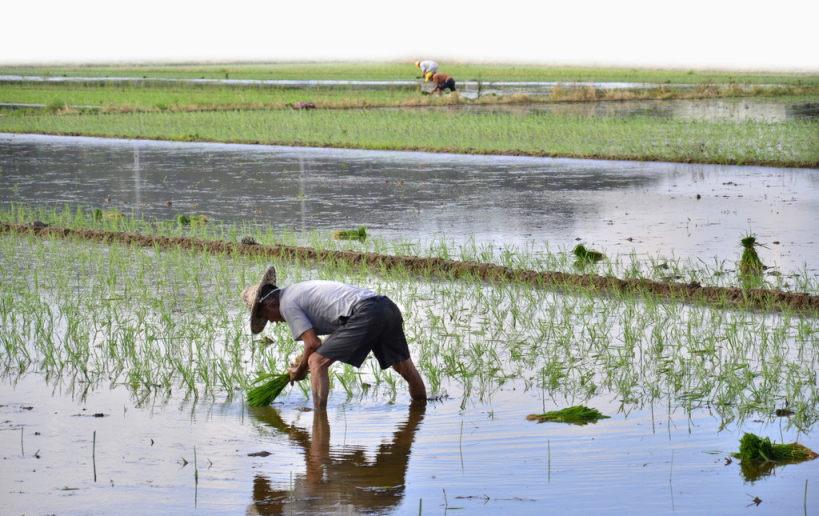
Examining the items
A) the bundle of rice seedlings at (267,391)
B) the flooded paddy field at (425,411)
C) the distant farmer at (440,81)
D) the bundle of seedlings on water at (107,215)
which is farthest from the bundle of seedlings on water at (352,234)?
the distant farmer at (440,81)

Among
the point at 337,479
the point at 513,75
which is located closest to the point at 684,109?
the point at 337,479

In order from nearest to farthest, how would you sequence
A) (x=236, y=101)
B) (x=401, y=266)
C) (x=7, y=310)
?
(x=7, y=310), (x=401, y=266), (x=236, y=101)

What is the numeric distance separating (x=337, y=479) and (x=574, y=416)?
1.33 metres

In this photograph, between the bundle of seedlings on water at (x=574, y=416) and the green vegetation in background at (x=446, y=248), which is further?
the green vegetation in background at (x=446, y=248)

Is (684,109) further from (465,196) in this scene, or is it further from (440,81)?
(465,196)

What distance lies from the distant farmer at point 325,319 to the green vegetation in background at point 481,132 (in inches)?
516

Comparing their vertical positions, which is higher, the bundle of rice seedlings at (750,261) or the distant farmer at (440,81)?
the distant farmer at (440,81)

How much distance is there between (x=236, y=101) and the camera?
38.2 meters

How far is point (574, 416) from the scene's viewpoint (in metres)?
5.36

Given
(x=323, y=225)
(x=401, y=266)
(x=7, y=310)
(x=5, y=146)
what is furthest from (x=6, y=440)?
(x=5, y=146)

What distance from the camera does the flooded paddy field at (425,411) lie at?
4391 millimetres

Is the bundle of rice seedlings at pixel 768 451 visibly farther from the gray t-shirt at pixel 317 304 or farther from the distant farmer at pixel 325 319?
the gray t-shirt at pixel 317 304

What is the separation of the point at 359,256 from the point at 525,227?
2.62 m

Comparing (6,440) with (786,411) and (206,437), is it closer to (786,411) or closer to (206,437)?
(206,437)
